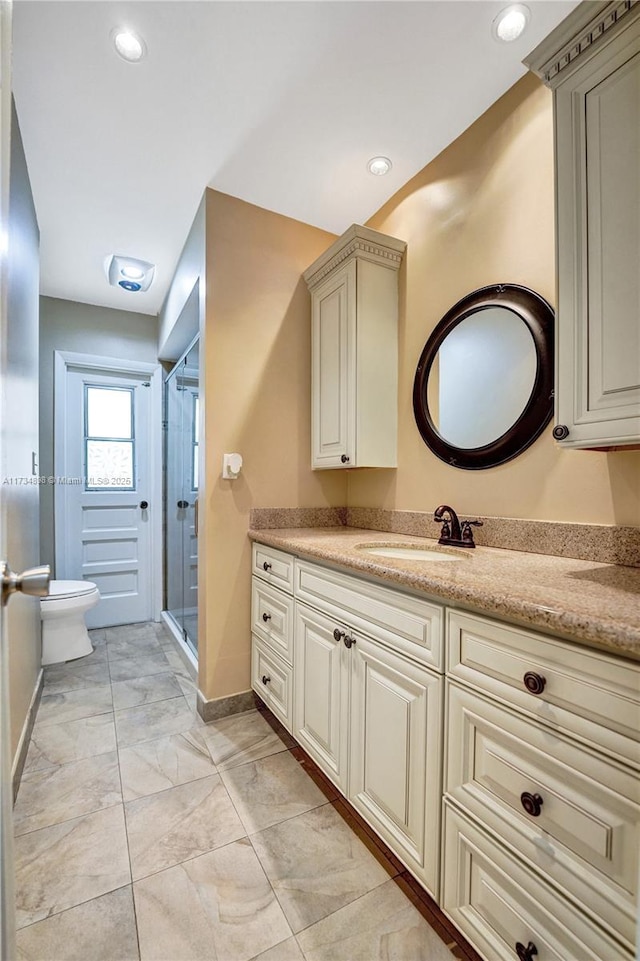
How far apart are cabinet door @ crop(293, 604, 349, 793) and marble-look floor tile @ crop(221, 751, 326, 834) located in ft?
0.51

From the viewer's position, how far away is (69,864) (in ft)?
4.16

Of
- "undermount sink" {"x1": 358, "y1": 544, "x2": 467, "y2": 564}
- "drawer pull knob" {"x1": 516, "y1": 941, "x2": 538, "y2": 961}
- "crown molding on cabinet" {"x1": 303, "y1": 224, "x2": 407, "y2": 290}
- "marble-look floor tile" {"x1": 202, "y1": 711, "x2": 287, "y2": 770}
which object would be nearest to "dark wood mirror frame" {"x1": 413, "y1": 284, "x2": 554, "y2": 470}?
"undermount sink" {"x1": 358, "y1": 544, "x2": 467, "y2": 564}

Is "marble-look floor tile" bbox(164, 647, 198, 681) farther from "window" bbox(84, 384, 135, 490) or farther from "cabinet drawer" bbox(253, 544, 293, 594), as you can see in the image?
"window" bbox(84, 384, 135, 490)

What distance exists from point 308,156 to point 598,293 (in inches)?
59.3

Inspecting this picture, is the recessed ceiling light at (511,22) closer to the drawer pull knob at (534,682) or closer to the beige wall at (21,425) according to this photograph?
the beige wall at (21,425)

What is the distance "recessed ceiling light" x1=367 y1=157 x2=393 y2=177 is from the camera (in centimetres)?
190

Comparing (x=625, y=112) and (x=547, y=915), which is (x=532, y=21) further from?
(x=547, y=915)

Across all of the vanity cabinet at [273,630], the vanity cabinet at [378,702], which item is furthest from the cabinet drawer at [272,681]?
the vanity cabinet at [378,702]

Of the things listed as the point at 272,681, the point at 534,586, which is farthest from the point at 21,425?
the point at 534,586

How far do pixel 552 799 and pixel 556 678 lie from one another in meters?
0.22

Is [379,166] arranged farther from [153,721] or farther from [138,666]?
[138,666]

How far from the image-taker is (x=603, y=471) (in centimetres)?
125

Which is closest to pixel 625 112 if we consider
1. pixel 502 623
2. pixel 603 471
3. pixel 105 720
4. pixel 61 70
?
pixel 603 471

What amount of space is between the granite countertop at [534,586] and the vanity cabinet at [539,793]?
0.06m
